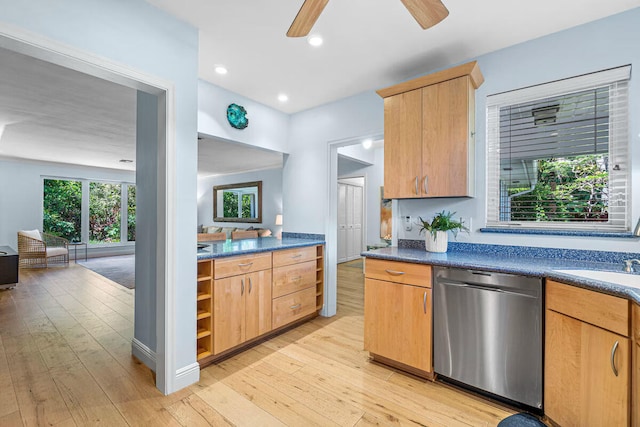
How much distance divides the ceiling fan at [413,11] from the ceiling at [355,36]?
1.73 feet

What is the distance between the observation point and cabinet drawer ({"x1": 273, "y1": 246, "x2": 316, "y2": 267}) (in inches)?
113

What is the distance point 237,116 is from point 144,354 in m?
2.37

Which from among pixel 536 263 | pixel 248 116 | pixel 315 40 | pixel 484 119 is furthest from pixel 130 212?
pixel 536 263

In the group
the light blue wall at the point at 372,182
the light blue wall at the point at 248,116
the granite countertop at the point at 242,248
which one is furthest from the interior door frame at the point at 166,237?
the light blue wall at the point at 372,182

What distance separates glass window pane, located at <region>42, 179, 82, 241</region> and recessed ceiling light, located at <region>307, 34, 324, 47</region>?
831 centimetres

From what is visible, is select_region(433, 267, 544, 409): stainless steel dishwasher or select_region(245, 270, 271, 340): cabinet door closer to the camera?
select_region(433, 267, 544, 409): stainless steel dishwasher

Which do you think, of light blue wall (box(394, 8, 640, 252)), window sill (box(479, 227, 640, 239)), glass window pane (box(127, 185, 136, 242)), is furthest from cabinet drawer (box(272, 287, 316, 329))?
glass window pane (box(127, 185, 136, 242))

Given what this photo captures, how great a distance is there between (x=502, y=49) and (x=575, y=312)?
204cm

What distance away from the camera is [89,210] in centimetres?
784

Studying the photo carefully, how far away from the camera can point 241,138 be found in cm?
319

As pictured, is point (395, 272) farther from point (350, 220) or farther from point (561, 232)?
point (350, 220)

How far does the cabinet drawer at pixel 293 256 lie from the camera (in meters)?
2.87

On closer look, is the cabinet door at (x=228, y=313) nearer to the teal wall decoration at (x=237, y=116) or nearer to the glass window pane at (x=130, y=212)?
the teal wall decoration at (x=237, y=116)

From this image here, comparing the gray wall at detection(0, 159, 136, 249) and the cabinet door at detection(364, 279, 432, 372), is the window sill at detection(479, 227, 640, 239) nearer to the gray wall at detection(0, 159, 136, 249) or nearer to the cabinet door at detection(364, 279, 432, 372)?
the cabinet door at detection(364, 279, 432, 372)
